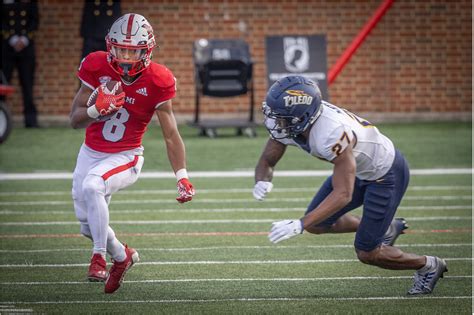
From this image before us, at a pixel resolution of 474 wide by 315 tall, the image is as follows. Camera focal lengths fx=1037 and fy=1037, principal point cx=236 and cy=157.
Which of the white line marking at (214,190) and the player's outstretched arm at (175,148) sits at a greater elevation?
the player's outstretched arm at (175,148)

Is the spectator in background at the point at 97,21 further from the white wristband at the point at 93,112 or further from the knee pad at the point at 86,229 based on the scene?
the white wristband at the point at 93,112

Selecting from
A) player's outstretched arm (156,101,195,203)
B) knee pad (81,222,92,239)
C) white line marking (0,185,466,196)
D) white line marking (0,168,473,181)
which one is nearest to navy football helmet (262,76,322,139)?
player's outstretched arm (156,101,195,203)

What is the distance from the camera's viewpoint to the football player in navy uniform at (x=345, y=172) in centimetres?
587

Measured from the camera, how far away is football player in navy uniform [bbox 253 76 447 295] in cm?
587

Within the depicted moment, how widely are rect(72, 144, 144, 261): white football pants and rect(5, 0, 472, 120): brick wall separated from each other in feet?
38.1

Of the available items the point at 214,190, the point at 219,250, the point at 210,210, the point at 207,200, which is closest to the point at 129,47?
the point at 219,250

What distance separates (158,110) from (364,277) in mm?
1828

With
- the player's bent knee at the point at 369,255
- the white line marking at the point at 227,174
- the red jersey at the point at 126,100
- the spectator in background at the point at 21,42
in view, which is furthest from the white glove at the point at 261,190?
the spectator in background at the point at 21,42

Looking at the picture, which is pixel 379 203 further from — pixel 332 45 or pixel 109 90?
pixel 332 45

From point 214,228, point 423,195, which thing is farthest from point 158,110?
point 423,195

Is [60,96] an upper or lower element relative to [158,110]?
lower

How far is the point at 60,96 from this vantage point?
18188 mm

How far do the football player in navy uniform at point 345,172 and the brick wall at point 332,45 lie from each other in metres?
11.8

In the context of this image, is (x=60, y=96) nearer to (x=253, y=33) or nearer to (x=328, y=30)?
(x=253, y=33)
